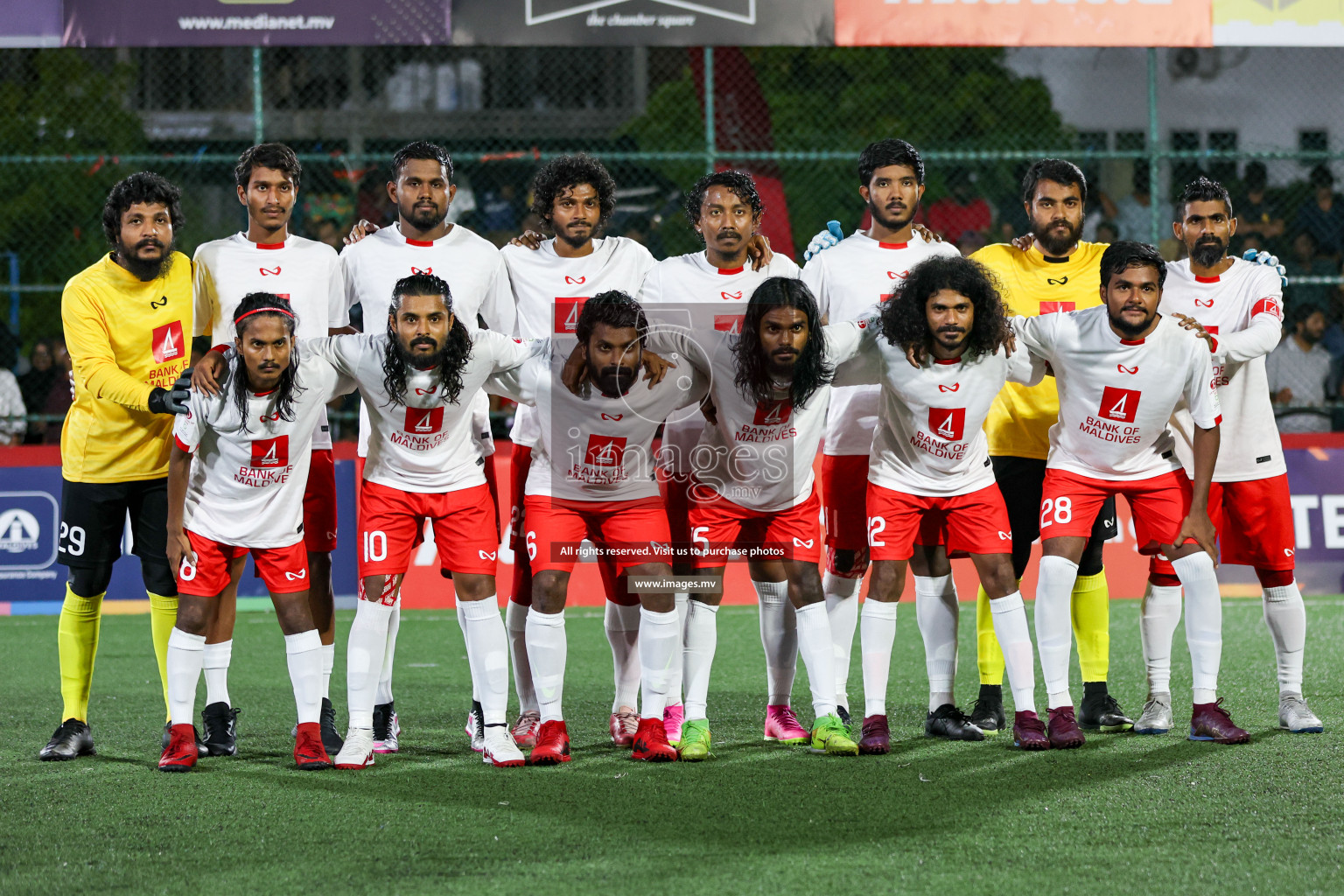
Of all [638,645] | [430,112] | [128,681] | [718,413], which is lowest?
[128,681]

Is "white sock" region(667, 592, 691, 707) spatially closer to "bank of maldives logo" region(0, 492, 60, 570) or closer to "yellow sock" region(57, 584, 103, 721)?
"yellow sock" region(57, 584, 103, 721)

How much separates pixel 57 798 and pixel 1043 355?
3.78 meters

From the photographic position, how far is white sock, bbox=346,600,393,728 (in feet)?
16.4

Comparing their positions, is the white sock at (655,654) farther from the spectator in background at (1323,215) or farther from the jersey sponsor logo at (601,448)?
the spectator in background at (1323,215)

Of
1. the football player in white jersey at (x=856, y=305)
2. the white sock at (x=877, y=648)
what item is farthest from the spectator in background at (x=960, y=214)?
the white sock at (x=877, y=648)

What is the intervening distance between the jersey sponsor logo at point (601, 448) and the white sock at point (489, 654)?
610 millimetres

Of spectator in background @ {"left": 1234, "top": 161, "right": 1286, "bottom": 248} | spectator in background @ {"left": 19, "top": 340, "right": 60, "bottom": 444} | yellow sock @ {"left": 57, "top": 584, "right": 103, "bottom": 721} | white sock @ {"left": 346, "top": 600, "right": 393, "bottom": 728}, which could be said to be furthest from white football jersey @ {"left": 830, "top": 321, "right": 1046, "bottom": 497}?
spectator in background @ {"left": 19, "top": 340, "right": 60, "bottom": 444}

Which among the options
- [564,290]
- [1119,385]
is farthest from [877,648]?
[564,290]

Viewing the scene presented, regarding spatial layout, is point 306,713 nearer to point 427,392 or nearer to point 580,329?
point 427,392

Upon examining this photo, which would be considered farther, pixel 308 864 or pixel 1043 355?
pixel 1043 355

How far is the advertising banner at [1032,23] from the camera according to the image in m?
10.7

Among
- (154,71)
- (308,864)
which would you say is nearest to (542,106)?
(154,71)

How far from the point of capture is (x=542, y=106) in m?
22.1

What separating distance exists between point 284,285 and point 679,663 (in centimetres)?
210
